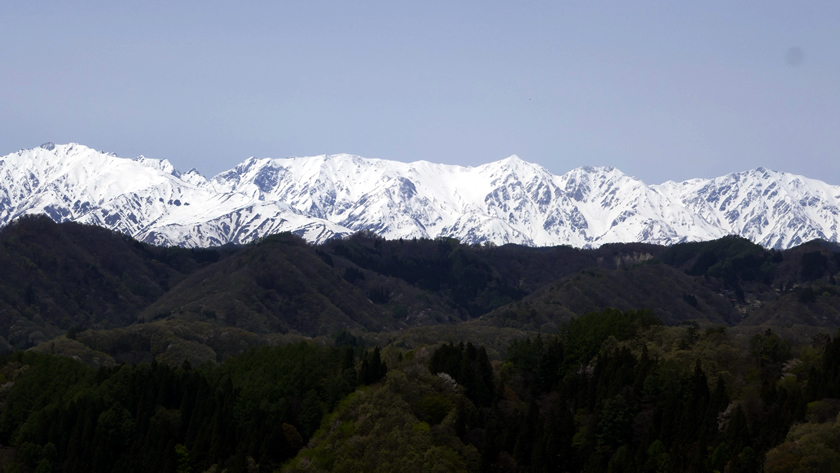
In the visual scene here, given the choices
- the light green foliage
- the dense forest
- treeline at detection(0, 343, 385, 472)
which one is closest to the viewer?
the dense forest

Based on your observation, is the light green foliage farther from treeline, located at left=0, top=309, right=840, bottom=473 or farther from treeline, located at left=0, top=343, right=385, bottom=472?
treeline, located at left=0, top=343, right=385, bottom=472

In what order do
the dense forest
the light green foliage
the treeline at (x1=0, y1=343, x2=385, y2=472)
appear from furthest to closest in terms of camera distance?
the treeline at (x1=0, y1=343, x2=385, y2=472) → the light green foliage → the dense forest

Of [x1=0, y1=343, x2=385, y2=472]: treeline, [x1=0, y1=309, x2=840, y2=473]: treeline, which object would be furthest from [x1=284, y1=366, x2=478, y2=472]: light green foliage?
[x1=0, y1=343, x2=385, y2=472]: treeline

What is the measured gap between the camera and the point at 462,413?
458 ft

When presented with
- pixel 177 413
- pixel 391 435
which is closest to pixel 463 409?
pixel 391 435

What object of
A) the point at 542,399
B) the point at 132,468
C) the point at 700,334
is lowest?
the point at 132,468

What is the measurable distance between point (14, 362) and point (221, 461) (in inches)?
2906

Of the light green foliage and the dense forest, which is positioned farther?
the light green foliage

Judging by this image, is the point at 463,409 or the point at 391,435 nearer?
the point at 391,435

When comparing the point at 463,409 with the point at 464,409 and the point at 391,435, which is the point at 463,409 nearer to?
the point at 464,409

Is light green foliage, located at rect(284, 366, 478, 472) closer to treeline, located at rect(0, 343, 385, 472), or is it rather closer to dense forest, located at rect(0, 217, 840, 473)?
dense forest, located at rect(0, 217, 840, 473)

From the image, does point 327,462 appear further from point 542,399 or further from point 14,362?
point 14,362

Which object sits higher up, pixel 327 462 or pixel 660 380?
pixel 660 380

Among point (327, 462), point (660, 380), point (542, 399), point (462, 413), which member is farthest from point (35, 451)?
point (660, 380)
